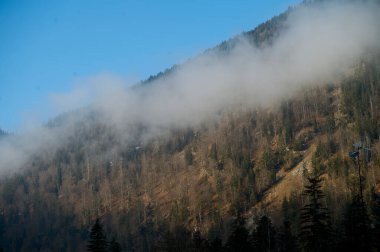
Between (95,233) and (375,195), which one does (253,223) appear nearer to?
(375,195)

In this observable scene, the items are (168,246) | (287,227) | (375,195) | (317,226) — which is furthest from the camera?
(375,195)

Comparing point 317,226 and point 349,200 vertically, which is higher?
point 349,200

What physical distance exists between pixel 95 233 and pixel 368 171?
13837 centimetres

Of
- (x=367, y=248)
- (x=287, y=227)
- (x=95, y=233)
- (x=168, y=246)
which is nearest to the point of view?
(x=367, y=248)

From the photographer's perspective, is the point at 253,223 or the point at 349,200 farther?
the point at 253,223

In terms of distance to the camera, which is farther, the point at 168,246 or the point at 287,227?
the point at 287,227

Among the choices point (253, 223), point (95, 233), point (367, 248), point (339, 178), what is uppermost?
point (339, 178)

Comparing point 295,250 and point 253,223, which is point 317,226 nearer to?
point 295,250

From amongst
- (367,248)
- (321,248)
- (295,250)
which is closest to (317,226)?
(321,248)

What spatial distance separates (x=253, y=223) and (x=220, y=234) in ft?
47.2

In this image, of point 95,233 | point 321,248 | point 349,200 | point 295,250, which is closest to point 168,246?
point 295,250

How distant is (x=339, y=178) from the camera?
185 m

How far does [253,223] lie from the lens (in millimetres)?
188125

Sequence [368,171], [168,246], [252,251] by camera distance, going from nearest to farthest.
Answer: [252,251] → [168,246] → [368,171]
